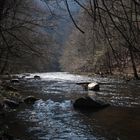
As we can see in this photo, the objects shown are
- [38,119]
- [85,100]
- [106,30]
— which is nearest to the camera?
[106,30]

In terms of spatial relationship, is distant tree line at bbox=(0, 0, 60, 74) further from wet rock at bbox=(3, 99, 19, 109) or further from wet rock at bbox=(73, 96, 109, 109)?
wet rock at bbox=(73, 96, 109, 109)

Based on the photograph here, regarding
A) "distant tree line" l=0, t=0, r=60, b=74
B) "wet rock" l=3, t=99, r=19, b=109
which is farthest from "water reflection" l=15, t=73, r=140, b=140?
"distant tree line" l=0, t=0, r=60, b=74

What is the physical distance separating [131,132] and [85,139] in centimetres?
185

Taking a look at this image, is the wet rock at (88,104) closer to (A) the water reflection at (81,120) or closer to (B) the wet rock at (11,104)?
(A) the water reflection at (81,120)

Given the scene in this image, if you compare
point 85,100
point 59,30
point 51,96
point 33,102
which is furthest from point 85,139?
point 51,96

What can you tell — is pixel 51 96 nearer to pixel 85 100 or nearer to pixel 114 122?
pixel 85 100

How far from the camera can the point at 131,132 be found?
11.6 metres

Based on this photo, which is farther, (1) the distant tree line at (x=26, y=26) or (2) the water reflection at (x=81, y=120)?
(2) the water reflection at (x=81, y=120)

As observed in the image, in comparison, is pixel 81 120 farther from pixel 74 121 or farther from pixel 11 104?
pixel 11 104

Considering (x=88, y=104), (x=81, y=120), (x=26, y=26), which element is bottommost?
(x=81, y=120)

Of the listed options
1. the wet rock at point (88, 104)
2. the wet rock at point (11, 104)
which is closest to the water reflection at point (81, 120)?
the wet rock at point (88, 104)

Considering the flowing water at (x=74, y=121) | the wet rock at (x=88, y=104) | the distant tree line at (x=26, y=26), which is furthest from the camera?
the wet rock at (x=88, y=104)

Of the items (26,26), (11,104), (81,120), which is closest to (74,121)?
(81,120)

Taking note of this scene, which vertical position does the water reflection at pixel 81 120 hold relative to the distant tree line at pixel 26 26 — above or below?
below
